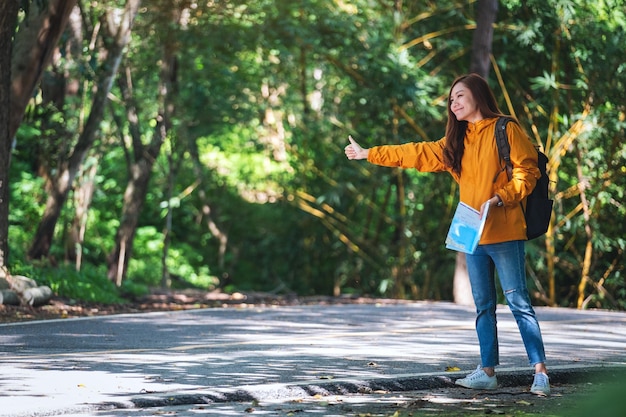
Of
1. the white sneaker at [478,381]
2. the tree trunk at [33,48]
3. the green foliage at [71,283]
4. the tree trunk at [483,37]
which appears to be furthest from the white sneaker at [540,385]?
the tree trunk at [483,37]

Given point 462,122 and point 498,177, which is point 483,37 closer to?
point 462,122

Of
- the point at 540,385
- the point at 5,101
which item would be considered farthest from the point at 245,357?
the point at 5,101

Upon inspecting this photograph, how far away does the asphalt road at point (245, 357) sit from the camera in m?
→ 6.40

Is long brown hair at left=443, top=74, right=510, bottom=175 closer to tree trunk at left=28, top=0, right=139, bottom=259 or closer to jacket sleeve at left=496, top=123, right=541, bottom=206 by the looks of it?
jacket sleeve at left=496, top=123, right=541, bottom=206

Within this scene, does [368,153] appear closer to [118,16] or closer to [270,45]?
[118,16]

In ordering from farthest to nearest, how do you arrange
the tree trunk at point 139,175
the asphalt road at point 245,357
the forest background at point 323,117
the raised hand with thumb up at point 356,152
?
the tree trunk at point 139,175, the forest background at point 323,117, the raised hand with thumb up at point 356,152, the asphalt road at point 245,357

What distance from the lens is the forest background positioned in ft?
55.0

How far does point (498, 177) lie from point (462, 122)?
0.47 metres

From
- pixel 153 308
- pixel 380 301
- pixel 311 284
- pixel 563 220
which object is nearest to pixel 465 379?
pixel 153 308

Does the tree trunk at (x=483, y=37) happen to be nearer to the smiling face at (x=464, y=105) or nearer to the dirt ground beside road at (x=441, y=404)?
the smiling face at (x=464, y=105)

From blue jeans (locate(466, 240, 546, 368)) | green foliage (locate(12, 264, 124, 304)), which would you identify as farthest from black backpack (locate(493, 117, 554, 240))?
green foliage (locate(12, 264, 124, 304))

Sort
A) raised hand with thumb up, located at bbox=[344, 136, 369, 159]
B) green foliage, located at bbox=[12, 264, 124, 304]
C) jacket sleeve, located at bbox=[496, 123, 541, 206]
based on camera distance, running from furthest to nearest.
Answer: green foliage, located at bbox=[12, 264, 124, 304]
raised hand with thumb up, located at bbox=[344, 136, 369, 159]
jacket sleeve, located at bbox=[496, 123, 541, 206]

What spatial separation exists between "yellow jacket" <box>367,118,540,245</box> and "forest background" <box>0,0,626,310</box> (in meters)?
7.08

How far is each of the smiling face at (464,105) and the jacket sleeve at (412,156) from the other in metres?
0.28
